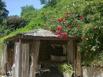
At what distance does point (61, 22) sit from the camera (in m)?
15.5

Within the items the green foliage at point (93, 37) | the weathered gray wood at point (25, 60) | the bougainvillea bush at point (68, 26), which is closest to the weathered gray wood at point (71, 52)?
the green foliage at point (93, 37)

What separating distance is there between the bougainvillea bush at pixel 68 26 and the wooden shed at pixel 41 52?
0.95ft

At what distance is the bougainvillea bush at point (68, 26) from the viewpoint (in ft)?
48.1

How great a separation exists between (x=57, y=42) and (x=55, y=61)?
94 cm

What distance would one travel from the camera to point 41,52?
16.8m

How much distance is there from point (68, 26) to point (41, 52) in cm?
242

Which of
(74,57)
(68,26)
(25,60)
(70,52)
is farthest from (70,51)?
(25,60)

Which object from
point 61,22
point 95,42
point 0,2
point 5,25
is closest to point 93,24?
point 95,42

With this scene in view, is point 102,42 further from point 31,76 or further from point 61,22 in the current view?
point 31,76

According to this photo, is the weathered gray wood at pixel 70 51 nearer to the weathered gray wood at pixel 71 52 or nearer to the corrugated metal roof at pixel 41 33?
the weathered gray wood at pixel 71 52

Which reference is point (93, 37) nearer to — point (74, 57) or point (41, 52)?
point (74, 57)

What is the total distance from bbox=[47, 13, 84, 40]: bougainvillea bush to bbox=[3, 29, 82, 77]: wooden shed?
0.29m

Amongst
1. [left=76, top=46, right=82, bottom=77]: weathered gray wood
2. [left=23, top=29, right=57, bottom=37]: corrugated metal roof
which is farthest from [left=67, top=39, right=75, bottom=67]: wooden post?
[left=23, top=29, right=57, bottom=37]: corrugated metal roof

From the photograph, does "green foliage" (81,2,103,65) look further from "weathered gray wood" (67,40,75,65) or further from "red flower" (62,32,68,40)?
"red flower" (62,32,68,40)
